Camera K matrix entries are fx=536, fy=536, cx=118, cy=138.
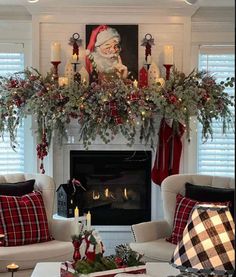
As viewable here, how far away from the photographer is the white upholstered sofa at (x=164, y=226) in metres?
4.16

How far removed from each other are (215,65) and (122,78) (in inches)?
42.0

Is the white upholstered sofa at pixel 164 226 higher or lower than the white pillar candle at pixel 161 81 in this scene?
lower

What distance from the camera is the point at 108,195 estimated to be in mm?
5676

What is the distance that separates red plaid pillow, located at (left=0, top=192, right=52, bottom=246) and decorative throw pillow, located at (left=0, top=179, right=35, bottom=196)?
0.10 m

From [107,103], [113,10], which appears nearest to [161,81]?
[107,103]

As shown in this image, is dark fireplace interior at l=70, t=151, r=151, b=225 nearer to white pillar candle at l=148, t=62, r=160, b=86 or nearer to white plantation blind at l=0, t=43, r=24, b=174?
white plantation blind at l=0, t=43, r=24, b=174

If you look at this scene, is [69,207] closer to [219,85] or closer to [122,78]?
[122,78]

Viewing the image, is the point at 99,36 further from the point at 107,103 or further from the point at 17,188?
the point at 17,188

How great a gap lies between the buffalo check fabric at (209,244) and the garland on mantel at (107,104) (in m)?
2.82

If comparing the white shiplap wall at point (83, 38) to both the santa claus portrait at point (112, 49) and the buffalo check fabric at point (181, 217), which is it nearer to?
the santa claus portrait at point (112, 49)

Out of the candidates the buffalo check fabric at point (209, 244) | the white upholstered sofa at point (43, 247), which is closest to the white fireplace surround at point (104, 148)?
the white upholstered sofa at point (43, 247)

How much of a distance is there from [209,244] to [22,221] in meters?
2.39

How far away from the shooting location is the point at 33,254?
4023 millimetres

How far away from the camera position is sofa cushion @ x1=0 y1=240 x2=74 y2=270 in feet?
13.0
